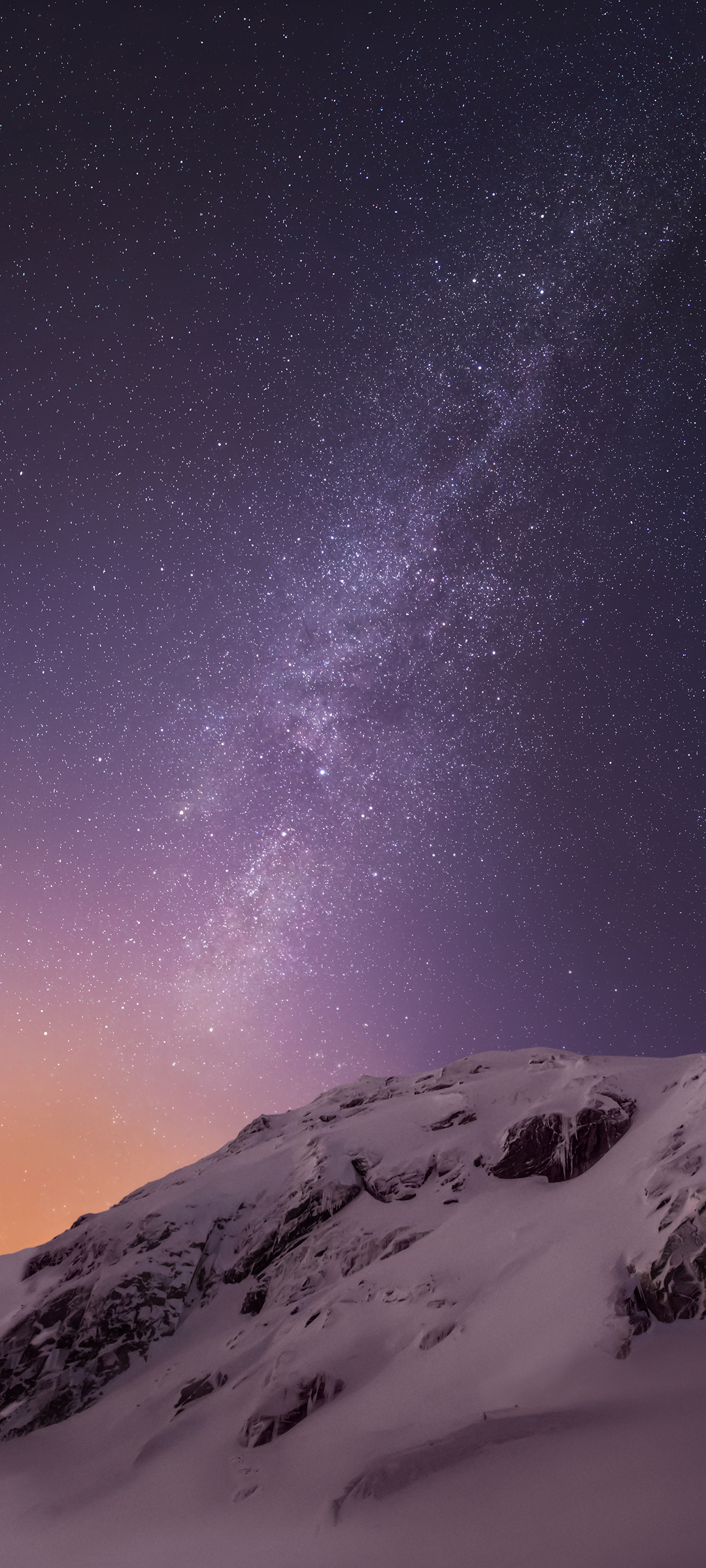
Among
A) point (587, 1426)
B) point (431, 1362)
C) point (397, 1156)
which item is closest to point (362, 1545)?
point (587, 1426)

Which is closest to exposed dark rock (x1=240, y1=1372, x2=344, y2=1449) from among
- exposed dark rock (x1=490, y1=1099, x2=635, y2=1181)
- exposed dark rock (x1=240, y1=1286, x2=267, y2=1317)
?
exposed dark rock (x1=240, y1=1286, x2=267, y2=1317)

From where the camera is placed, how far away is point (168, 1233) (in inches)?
1576

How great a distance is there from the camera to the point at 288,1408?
82.7 ft

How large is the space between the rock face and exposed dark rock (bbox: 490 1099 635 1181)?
0.07m

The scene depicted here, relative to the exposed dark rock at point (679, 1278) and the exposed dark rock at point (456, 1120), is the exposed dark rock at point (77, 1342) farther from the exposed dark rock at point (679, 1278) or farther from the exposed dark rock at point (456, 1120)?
the exposed dark rock at point (679, 1278)

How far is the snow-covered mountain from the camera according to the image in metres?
16.9

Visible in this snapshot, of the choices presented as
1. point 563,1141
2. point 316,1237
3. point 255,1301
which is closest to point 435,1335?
point 563,1141

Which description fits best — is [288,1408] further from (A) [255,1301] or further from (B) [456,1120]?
(B) [456,1120]

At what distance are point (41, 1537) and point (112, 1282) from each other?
43.2 ft

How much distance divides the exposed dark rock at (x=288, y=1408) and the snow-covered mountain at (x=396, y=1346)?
0.27ft

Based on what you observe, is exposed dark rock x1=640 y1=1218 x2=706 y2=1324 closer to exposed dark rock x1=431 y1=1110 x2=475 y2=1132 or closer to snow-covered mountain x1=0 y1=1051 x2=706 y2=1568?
snow-covered mountain x1=0 y1=1051 x2=706 y2=1568

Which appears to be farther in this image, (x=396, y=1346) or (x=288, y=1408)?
(x=396, y=1346)

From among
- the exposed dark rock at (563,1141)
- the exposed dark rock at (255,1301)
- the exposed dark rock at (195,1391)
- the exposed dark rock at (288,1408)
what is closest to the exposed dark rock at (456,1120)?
the exposed dark rock at (563,1141)

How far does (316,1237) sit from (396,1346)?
1053 centimetres
